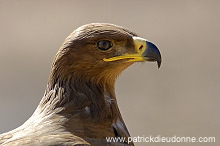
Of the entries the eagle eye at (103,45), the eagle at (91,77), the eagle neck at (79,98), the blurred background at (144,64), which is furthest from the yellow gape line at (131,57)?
the blurred background at (144,64)

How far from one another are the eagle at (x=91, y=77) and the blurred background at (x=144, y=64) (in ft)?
17.4

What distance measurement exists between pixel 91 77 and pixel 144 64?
25.0 ft

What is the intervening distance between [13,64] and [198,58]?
3.93m

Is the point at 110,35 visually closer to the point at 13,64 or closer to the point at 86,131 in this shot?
the point at 86,131

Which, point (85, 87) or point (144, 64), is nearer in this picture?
point (85, 87)

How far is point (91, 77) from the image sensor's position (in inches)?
285

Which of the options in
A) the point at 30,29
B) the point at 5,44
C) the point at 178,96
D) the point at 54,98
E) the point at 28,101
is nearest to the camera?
the point at 54,98

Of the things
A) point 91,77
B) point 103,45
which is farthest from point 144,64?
point 103,45

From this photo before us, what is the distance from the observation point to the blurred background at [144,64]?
14261 millimetres

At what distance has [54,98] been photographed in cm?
700

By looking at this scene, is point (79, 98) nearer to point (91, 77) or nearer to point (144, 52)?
point (91, 77)

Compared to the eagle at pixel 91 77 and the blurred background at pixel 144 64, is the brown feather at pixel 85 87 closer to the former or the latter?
the eagle at pixel 91 77

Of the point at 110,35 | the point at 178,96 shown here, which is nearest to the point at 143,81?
the point at 178,96

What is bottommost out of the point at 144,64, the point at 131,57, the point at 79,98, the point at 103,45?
the point at 144,64
